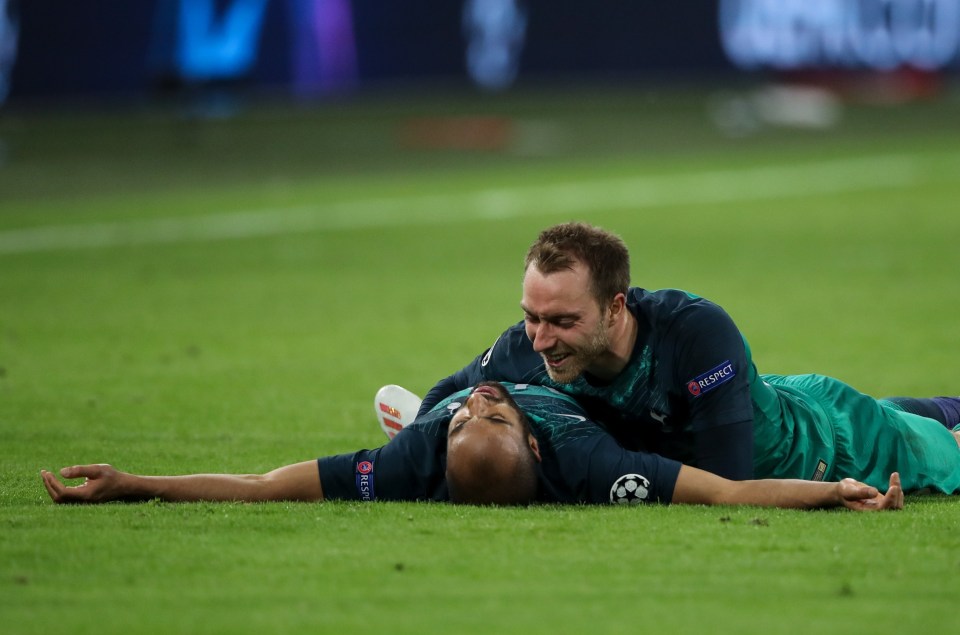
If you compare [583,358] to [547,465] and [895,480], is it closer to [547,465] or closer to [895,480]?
[547,465]

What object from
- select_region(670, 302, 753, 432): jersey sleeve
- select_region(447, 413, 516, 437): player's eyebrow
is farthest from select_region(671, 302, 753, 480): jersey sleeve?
select_region(447, 413, 516, 437): player's eyebrow

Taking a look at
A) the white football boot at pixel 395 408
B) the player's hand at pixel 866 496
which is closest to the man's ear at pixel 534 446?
the player's hand at pixel 866 496

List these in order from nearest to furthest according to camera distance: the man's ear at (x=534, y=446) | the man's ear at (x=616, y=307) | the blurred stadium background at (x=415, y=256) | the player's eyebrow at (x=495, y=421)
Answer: the blurred stadium background at (x=415, y=256) → the player's eyebrow at (x=495, y=421) → the man's ear at (x=534, y=446) → the man's ear at (x=616, y=307)

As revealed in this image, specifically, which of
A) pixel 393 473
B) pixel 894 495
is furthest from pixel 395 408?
pixel 894 495

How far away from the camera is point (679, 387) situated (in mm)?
6195

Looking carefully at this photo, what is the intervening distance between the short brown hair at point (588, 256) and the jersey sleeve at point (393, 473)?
2.98ft

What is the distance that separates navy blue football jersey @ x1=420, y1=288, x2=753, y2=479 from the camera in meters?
6.09

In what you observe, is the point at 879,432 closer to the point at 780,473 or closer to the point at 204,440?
the point at 780,473

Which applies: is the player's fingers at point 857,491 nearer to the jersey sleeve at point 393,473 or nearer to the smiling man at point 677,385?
the smiling man at point 677,385

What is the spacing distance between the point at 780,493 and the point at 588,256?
1275 millimetres

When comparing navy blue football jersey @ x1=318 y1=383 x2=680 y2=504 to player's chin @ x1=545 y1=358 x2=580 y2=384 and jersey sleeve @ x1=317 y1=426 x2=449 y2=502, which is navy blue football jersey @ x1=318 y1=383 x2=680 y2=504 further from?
player's chin @ x1=545 y1=358 x2=580 y2=384

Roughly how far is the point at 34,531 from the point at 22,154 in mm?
20328

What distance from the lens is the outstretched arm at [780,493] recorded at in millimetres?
5957

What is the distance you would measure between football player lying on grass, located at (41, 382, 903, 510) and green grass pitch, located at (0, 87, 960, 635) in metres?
0.12
